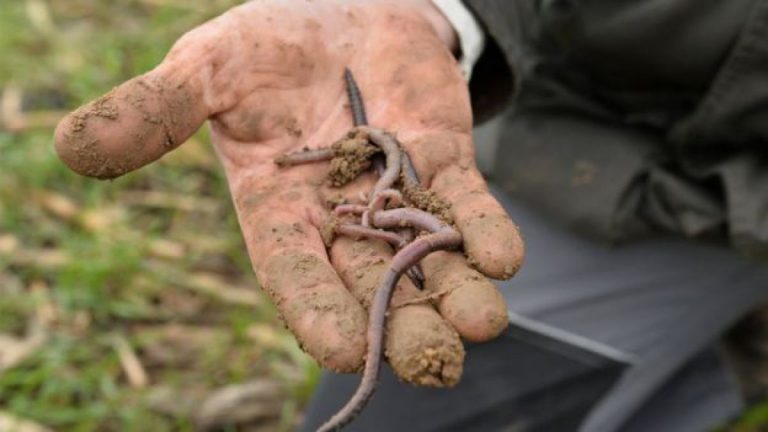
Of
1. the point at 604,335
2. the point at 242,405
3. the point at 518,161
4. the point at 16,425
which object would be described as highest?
the point at 518,161

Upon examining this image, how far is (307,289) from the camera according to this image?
2.02 metres

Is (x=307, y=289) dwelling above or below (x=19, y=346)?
above

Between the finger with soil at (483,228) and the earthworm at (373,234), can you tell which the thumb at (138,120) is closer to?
the earthworm at (373,234)

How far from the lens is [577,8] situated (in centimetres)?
284

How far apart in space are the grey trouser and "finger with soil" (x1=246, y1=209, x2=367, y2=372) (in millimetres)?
869

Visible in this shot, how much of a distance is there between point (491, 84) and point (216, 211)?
1.72m

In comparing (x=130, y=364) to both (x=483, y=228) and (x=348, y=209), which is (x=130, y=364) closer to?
(x=348, y=209)

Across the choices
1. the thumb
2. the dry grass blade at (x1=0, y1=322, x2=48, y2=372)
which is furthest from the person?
the dry grass blade at (x1=0, y1=322, x2=48, y2=372)

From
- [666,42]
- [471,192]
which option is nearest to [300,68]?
[471,192]

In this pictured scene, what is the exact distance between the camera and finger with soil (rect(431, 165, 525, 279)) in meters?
2.05

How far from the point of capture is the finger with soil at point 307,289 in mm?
1926

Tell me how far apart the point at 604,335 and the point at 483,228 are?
50.3 inches

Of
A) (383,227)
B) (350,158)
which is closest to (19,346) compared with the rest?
(350,158)

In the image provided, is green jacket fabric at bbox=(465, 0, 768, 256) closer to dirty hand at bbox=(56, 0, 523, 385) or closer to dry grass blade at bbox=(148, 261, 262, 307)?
dirty hand at bbox=(56, 0, 523, 385)
